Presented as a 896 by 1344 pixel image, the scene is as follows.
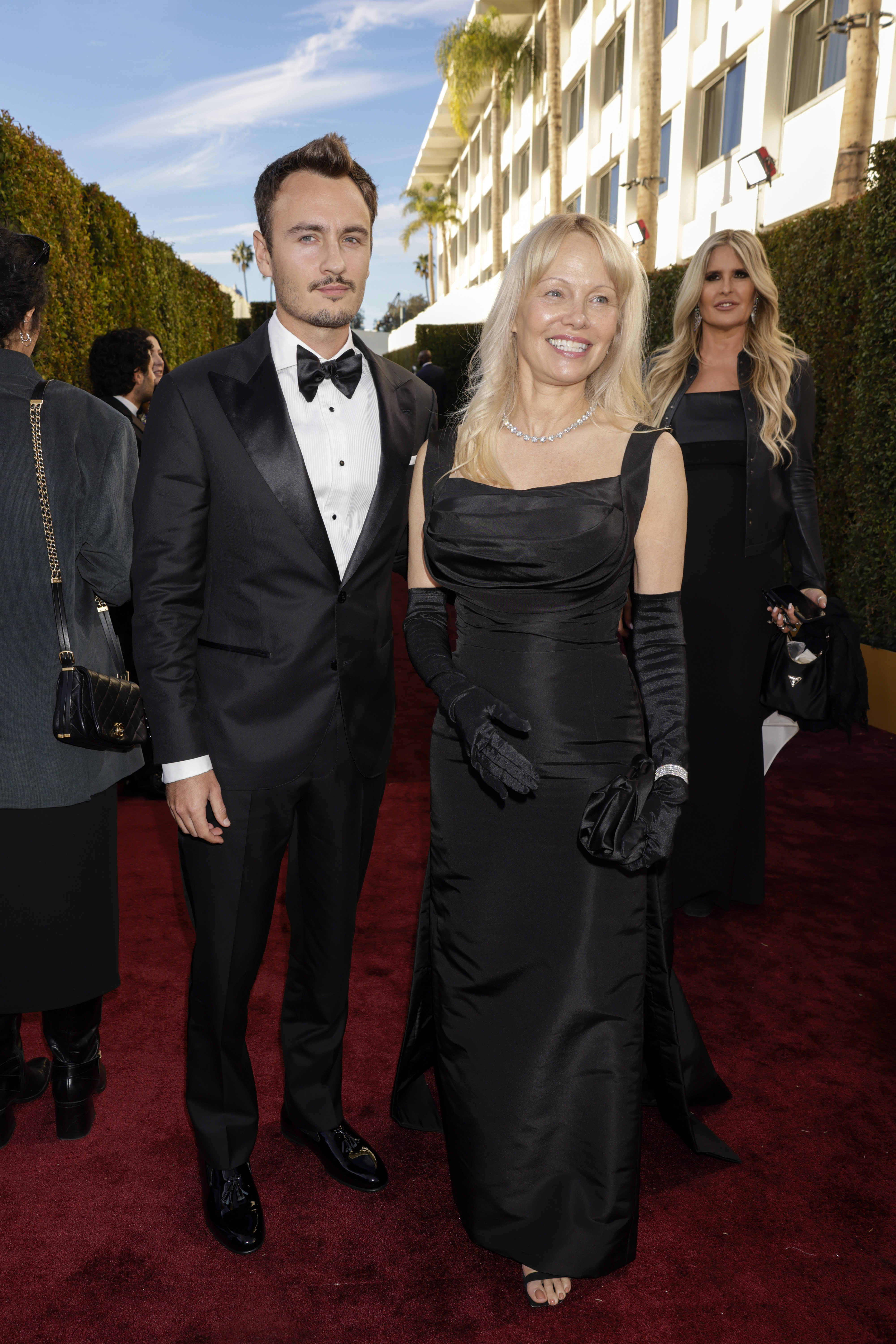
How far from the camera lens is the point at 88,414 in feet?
A: 7.62

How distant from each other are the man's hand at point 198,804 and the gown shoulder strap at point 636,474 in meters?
1.02

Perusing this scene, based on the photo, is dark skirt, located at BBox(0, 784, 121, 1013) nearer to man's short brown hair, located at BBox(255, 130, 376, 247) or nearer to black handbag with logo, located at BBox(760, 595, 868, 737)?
man's short brown hair, located at BBox(255, 130, 376, 247)

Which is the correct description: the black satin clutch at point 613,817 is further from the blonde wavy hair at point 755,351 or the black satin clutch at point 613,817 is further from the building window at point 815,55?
the building window at point 815,55

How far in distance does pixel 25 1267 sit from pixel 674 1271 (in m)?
1.42

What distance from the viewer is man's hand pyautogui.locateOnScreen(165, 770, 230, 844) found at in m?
2.01

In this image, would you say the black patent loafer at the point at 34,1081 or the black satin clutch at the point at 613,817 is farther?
the black patent loafer at the point at 34,1081

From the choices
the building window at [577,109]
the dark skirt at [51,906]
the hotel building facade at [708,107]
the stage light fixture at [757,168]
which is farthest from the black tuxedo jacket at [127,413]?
the building window at [577,109]

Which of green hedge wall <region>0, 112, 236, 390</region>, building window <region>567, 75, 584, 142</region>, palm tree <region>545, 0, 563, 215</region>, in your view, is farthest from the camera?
building window <region>567, 75, 584, 142</region>

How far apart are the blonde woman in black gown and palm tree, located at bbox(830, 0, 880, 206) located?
9436 millimetres

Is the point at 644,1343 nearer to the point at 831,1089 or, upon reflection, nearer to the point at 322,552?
the point at 831,1089

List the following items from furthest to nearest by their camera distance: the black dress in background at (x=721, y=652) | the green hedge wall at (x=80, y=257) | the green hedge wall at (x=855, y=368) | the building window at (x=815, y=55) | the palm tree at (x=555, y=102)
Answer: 1. the palm tree at (x=555, y=102)
2. the building window at (x=815, y=55)
3. the green hedge wall at (x=80, y=257)
4. the green hedge wall at (x=855, y=368)
5. the black dress in background at (x=721, y=652)

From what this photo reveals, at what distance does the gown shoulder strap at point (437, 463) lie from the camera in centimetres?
217

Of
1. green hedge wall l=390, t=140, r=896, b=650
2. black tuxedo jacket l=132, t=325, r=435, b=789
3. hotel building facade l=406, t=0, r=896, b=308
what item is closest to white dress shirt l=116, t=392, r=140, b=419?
green hedge wall l=390, t=140, r=896, b=650

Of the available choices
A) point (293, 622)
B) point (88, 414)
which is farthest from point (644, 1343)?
point (88, 414)
